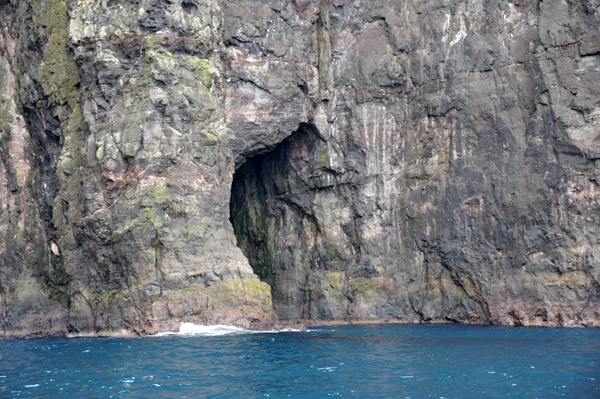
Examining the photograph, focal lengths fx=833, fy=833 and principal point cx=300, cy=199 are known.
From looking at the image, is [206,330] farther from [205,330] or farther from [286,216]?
[286,216]

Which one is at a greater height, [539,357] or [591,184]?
[591,184]

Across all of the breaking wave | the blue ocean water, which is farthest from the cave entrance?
the blue ocean water

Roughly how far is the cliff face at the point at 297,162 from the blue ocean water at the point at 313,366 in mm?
4665

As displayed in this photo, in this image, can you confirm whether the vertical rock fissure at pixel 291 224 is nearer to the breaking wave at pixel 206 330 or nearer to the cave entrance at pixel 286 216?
the cave entrance at pixel 286 216

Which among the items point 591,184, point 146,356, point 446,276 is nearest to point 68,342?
point 146,356

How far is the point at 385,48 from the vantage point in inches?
2138

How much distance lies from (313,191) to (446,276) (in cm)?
1047

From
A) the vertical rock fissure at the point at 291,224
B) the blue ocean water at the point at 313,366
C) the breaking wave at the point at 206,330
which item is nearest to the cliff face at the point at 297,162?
the vertical rock fissure at the point at 291,224

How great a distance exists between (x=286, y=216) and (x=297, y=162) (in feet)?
12.6

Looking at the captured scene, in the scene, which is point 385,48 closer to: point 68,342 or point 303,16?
point 303,16

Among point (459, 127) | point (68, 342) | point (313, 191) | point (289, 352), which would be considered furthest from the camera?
point (313, 191)

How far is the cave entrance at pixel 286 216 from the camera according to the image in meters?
55.0

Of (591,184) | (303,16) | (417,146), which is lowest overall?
(591,184)

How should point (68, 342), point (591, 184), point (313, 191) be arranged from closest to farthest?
1. point (68, 342)
2. point (591, 184)
3. point (313, 191)
